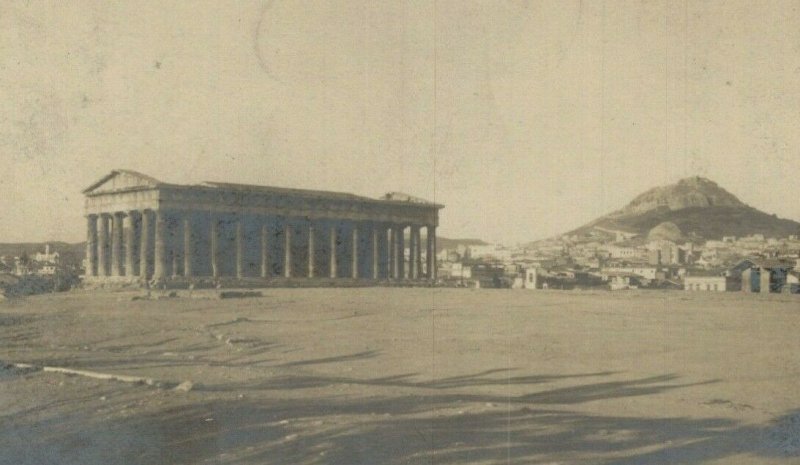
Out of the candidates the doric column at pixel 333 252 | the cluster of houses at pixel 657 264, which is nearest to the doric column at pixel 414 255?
the doric column at pixel 333 252

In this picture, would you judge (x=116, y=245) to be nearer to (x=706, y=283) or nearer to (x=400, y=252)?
(x=400, y=252)

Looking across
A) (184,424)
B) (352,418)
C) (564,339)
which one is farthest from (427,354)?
(184,424)

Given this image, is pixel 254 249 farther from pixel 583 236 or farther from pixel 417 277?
pixel 583 236

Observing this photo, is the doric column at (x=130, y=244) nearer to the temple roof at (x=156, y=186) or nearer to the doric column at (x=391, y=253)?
the temple roof at (x=156, y=186)

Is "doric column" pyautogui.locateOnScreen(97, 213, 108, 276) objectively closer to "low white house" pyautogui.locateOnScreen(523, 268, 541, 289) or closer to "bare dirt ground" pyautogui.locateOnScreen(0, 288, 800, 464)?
"low white house" pyautogui.locateOnScreen(523, 268, 541, 289)

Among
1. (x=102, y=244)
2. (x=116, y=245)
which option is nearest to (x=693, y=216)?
(x=116, y=245)

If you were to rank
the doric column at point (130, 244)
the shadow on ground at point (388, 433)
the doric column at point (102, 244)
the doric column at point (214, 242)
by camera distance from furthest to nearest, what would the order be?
1. the doric column at point (102, 244)
2. the doric column at point (214, 242)
3. the doric column at point (130, 244)
4. the shadow on ground at point (388, 433)

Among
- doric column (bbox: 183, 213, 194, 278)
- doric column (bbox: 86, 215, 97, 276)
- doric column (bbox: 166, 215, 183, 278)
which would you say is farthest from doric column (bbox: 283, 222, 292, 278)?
doric column (bbox: 86, 215, 97, 276)
